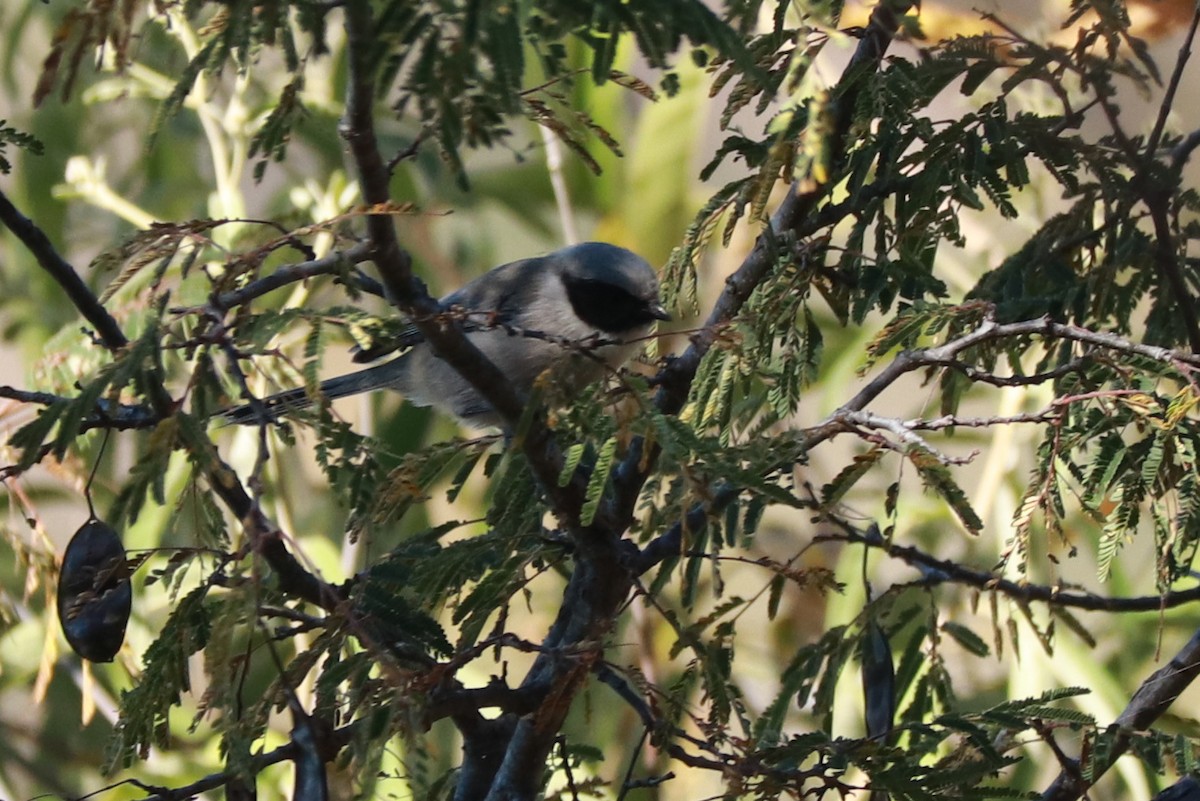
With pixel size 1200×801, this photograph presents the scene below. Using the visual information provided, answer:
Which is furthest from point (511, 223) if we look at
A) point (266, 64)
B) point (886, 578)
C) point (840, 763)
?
point (840, 763)

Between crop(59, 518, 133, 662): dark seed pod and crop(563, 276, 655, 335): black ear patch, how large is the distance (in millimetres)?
1559

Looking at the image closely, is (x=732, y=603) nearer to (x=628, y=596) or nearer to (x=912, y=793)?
(x=628, y=596)

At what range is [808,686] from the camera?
1.86 meters

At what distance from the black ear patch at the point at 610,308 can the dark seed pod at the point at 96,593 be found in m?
1.56

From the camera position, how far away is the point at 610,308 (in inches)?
108

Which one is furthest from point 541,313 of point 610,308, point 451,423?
point 451,423

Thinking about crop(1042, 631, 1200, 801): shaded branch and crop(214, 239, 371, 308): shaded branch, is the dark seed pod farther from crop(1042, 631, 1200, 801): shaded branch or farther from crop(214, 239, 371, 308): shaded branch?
crop(1042, 631, 1200, 801): shaded branch

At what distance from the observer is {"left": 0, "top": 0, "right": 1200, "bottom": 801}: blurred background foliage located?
2.86 m

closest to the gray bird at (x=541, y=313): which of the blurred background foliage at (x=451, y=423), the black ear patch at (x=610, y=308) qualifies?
the black ear patch at (x=610, y=308)

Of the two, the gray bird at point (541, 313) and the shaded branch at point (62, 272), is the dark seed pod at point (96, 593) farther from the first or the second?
the gray bird at point (541, 313)

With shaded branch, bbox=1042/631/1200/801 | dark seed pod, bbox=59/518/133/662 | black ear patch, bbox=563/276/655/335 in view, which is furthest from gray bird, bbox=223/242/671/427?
dark seed pod, bbox=59/518/133/662

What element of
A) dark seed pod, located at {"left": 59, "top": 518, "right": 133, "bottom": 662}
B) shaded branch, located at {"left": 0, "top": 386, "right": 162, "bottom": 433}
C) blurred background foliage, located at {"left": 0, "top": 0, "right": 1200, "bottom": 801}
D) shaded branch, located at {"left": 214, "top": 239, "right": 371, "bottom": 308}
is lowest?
dark seed pod, located at {"left": 59, "top": 518, "right": 133, "bottom": 662}

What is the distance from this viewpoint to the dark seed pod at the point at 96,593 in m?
1.25

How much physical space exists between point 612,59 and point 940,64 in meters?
0.57
